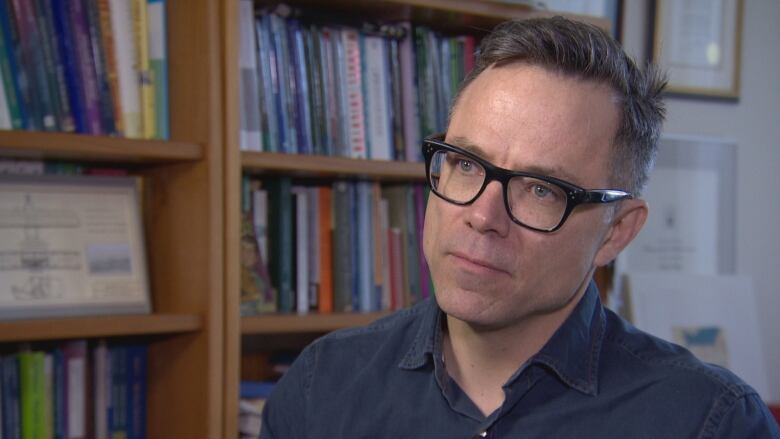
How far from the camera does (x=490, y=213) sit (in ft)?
3.44

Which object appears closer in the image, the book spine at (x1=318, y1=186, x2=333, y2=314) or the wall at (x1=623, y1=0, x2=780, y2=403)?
the book spine at (x1=318, y1=186, x2=333, y2=314)

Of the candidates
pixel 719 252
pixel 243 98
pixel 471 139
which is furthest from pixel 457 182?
pixel 719 252

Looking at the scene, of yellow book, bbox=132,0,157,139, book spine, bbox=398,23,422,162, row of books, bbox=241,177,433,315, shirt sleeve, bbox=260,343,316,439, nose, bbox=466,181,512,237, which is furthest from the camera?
book spine, bbox=398,23,422,162

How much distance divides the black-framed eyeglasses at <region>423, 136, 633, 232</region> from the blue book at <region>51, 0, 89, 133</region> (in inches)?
32.2

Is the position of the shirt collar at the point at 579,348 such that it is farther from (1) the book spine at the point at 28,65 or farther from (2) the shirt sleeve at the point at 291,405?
(1) the book spine at the point at 28,65

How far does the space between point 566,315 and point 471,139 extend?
274 millimetres

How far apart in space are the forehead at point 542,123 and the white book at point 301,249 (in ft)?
2.50

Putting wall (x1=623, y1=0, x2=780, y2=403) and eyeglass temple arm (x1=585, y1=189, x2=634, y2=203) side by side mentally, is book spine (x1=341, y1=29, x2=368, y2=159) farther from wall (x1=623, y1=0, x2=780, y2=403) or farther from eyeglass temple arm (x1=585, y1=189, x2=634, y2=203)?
wall (x1=623, y1=0, x2=780, y2=403)

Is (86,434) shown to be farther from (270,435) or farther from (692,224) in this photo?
(692,224)

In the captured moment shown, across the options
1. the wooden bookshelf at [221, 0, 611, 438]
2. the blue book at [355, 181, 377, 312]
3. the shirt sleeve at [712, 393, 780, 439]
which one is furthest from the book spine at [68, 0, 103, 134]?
the shirt sleeve at [712, 393, 780, 439]

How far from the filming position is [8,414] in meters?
1.57

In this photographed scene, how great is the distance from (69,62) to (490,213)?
3.12 feet

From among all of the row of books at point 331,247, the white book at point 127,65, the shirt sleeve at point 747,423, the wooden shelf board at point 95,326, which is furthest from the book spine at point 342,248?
the shirt sleeve at point 747,423

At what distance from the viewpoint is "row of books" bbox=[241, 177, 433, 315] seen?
180 centimetres
